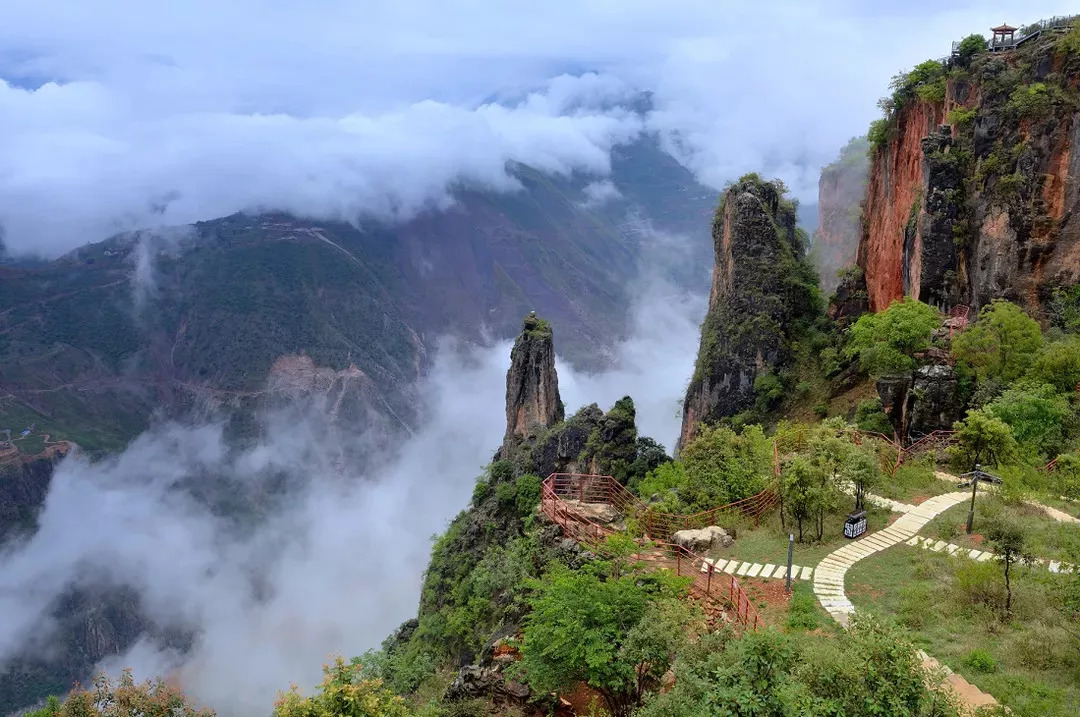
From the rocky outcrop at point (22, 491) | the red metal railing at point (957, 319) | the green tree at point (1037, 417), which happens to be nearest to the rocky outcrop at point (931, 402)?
the green tree at point (1037, 417)

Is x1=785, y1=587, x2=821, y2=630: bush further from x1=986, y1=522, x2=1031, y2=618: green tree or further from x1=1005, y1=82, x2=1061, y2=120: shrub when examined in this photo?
x1=1005, y1=82, x2=1061, y2=120: shrub

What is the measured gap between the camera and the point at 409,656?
39.0 m

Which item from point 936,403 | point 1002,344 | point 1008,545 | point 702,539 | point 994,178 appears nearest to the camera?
point 1008,545

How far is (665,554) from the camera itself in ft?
80.5

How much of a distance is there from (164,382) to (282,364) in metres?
28.4

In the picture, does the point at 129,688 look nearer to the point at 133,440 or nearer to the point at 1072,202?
the point at 1072,202

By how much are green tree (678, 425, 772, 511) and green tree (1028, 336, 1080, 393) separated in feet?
41.1

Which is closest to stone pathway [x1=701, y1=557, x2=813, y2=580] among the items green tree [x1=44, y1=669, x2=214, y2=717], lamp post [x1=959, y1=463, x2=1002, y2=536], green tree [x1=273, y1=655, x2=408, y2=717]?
lamp post [x1=959, y1=463, x2=1002, y2=536]

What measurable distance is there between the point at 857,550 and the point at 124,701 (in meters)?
20.7

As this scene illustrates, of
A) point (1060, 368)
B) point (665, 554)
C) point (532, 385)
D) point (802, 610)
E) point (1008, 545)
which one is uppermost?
point (1060, 368)

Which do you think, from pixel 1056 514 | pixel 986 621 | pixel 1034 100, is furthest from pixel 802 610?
pixel 1034 100

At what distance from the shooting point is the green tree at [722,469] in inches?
1134

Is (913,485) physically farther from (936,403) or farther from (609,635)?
(609,635)

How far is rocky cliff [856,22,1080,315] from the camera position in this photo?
40.1 metres
